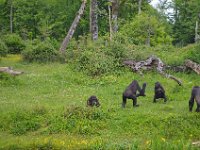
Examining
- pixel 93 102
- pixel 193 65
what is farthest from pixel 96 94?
pixel 193 65

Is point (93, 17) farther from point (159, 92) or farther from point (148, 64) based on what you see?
point (159, 92)

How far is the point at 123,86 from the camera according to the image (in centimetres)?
2481

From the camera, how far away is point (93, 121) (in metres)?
17.3

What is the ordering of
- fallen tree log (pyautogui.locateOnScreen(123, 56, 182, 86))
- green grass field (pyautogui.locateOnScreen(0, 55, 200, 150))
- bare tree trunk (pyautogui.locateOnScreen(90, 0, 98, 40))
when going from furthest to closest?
bare tree trunk (pyautogui.locateOnScreen(90, 0, 98, 40)), fallen tree log (pyautogui.locateOnScreen(123, 56, 182, 86)), green grass field (pyautogui.locateOnScreen(0, 55, 200, 150))

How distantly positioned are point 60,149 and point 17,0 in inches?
1625

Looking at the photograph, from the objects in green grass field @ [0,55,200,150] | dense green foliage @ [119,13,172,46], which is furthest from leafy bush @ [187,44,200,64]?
dense green foliage @ [119,13,172,46]

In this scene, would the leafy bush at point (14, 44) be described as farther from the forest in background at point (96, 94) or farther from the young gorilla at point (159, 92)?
the young gorilla at point (159, 92)

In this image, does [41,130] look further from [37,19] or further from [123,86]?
[37,19]

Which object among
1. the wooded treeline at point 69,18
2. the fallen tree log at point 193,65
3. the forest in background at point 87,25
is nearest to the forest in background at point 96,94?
the forest in background at point 87,25

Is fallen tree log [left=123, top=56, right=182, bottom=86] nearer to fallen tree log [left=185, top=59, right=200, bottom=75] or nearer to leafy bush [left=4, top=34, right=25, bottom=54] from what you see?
fallen tree log [left=185, top=59, right=200, bottom=75]

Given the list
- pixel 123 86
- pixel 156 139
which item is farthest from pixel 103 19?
pixel 156 139

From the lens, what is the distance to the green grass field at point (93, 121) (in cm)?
1534

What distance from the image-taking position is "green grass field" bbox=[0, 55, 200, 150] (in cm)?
1534

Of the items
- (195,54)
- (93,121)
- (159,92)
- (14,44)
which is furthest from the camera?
(14,44)
